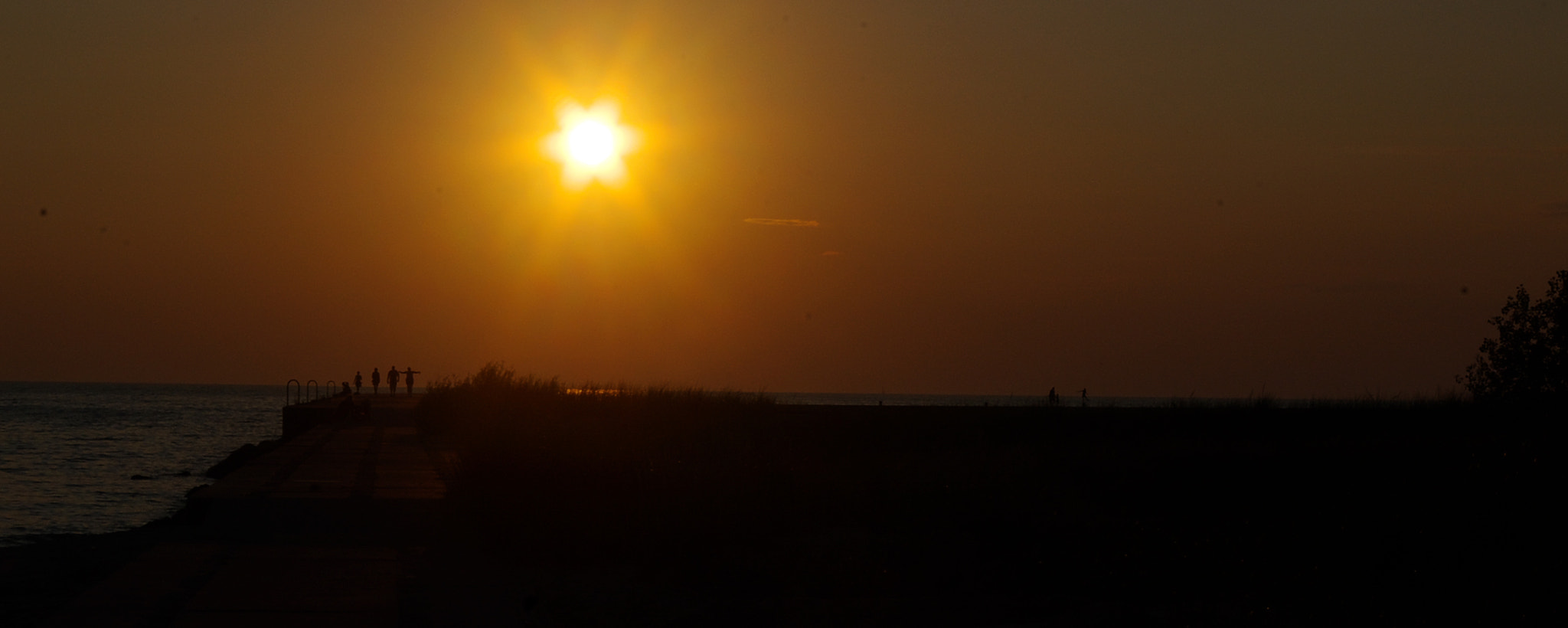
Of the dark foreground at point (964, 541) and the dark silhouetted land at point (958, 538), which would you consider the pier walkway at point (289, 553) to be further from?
the dark foreground at point (964, 541)

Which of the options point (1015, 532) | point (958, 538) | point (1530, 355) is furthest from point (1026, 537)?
point (1530, 355)

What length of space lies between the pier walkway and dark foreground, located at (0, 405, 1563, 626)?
29cm

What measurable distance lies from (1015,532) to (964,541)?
2.75 ft

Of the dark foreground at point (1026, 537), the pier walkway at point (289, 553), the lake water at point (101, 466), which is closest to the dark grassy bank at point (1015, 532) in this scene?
the dark foreground at point (1026, 537)

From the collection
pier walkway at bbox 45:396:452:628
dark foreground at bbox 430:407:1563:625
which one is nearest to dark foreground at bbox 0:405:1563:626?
dark foreground at bbox 430:407:1563:625

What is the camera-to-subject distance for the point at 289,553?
1031 centimetres

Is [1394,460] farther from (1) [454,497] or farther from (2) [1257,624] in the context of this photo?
(1) [454,497]

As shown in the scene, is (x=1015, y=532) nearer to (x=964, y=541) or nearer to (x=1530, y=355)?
(x=964, y=541)

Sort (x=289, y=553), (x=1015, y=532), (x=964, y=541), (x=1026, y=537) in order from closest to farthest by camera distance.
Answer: (x=289, y=553)
(x=964, y=541)
(x=1026, y=537)
(x=1015, y=532)

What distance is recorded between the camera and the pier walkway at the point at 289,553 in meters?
7.91

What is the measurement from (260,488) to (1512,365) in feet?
85.1

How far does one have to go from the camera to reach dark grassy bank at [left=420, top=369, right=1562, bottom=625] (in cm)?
988

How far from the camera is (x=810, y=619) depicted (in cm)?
909

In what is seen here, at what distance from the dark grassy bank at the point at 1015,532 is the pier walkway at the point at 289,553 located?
0.83 metres
